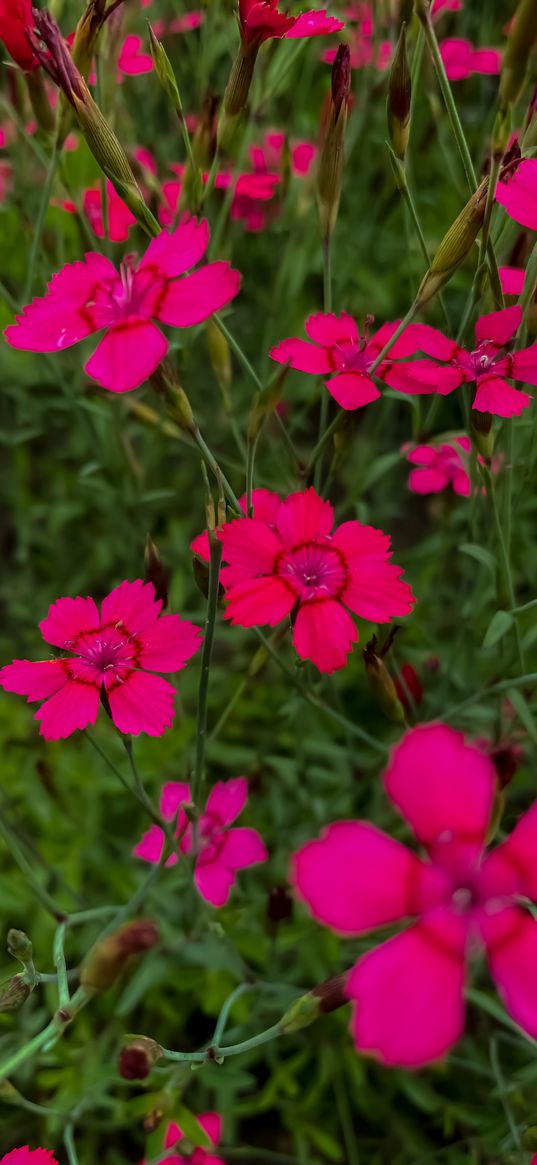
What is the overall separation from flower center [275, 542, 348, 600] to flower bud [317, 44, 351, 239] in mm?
298

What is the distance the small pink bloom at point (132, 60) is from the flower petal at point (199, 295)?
633 mm

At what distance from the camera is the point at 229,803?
97 cm

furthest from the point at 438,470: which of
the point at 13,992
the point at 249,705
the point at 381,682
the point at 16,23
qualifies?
the point at 13,992

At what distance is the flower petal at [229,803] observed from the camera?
961 millimetres

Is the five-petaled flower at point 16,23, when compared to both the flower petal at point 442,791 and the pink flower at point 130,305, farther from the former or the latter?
the flower petal at point 442,791

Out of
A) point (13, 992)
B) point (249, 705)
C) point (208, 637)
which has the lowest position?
point (249, 705)

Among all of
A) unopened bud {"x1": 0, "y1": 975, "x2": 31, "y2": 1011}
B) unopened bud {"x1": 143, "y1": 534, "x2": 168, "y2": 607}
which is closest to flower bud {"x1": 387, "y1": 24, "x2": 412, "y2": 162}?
unopened bud {"x1": 143, "y1": 534, "x2": 168, "y2": 607}

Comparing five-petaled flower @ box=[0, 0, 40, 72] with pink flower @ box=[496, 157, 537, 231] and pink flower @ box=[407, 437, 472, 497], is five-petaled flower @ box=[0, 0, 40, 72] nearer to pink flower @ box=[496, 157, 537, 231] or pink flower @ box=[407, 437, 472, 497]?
pink flower @ box=[496, 157, 537, 231]

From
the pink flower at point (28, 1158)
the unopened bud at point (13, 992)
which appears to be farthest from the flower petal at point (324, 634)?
the pink flower at point (28, 1158)

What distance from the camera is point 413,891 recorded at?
44 cm

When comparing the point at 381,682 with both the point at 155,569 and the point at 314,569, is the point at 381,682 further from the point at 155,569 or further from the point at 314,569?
the point at 155,569

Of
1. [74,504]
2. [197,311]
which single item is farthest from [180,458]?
[197,311]

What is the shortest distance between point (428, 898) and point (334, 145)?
0.64 meters

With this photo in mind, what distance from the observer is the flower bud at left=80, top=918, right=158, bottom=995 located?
586 millimetres
